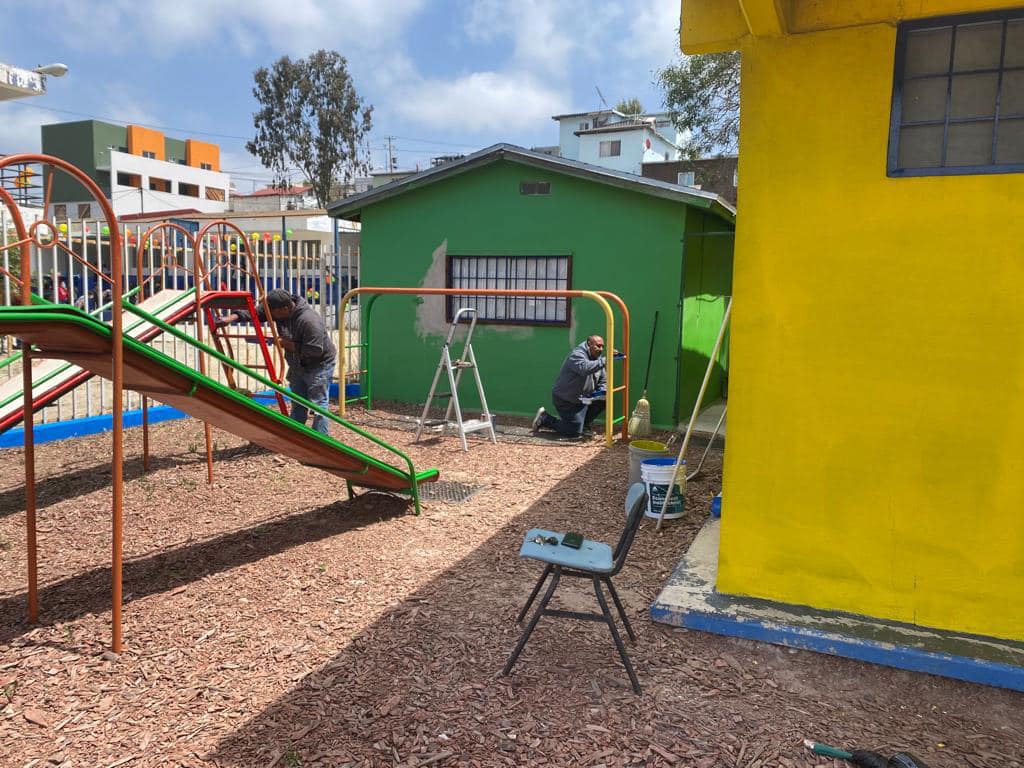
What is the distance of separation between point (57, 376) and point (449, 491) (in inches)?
134

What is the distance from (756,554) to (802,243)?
1.71 metres

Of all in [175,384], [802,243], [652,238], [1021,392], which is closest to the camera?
[1021,392]

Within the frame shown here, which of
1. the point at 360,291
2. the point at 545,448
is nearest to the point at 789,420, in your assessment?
the point at 545,448

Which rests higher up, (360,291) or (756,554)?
(360,291)

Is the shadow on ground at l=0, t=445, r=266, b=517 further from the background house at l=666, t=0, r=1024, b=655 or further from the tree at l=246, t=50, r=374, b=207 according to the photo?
the tree at l=246, t=50, r=374, b=207

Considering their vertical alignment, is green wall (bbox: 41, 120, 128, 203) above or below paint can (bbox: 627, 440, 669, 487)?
above

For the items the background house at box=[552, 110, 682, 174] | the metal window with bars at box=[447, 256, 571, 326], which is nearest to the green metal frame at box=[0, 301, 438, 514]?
the metal window with bars at box=[447, 256, 571, 326]

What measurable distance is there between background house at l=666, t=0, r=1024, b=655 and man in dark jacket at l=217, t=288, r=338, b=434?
15.9 feet

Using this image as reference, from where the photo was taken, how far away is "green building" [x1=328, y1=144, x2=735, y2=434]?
9703mm

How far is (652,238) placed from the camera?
381 inches

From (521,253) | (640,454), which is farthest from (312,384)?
(521,253)

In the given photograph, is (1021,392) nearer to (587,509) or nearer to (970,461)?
(970,461)

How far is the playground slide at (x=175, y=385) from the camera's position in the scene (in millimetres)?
3299

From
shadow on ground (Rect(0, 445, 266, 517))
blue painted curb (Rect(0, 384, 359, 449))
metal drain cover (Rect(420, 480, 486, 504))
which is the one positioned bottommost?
metal drain cover (Rect(420, 480, 486, 504))
